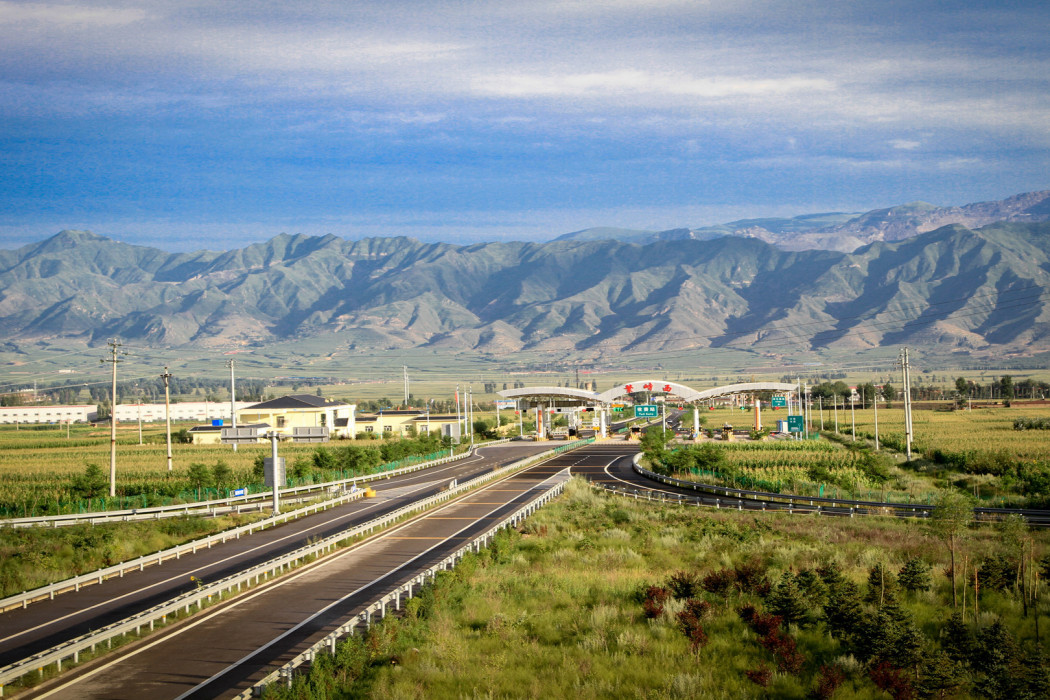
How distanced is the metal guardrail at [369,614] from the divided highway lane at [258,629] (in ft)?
2.05

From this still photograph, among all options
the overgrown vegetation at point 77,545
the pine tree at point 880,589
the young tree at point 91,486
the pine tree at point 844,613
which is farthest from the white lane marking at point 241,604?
the young tree at point 91,486

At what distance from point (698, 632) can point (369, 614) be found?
7827 millimetres

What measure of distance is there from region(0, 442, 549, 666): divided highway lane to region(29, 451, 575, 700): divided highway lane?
2.05m

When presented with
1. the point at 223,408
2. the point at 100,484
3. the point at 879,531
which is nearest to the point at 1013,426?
the point at 879,531

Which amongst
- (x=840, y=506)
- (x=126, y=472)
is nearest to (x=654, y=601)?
(x=840, y=506)

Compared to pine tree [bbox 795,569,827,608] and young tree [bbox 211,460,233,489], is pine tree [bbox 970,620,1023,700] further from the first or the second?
young tree [bbox 211,460,233,489]

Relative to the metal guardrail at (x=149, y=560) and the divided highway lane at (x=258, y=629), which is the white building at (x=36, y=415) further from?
the divided highway lane at (x=258, y=629)

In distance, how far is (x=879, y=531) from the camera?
36031 millimetres

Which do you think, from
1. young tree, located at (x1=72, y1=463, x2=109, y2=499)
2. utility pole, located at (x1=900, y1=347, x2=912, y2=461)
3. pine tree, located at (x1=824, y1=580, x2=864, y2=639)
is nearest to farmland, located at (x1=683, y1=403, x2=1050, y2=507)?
utility pole, located at (x1=900, y1=347, x2=912, y2=461)

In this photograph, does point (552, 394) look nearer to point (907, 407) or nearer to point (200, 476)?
point (907, 407)

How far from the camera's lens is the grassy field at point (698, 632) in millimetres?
17516

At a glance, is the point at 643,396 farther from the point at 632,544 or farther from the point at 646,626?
the point at 646,626

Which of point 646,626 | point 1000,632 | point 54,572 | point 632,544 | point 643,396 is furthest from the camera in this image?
point 643,396

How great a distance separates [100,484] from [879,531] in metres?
Answer: 40.6
